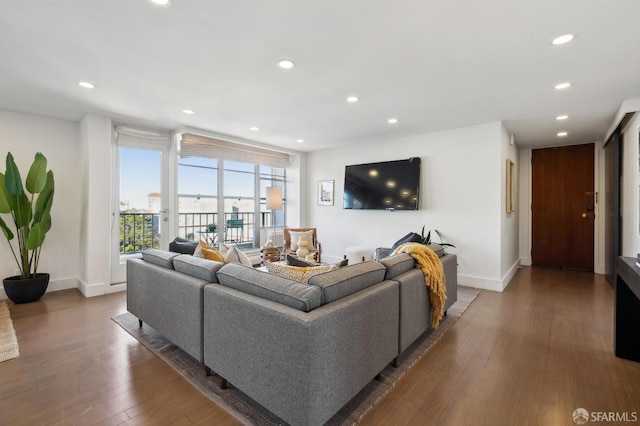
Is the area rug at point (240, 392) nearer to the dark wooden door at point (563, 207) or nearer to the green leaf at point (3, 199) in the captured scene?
the green leaf at point (3, 199)

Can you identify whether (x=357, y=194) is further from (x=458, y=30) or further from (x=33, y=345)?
(x=33, y=345)

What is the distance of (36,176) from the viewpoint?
3607mm

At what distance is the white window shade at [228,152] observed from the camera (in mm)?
4730

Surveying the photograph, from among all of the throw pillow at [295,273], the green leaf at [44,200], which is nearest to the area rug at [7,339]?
the green leaf at [44,200]

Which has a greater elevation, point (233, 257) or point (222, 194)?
point (222, 194)

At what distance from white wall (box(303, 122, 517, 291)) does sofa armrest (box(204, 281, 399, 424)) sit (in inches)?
118

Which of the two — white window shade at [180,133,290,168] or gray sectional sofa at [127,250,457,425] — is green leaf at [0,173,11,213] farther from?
gray sectional sofa at [127,250,457,425]

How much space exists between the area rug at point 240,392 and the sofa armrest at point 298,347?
14 centimetres

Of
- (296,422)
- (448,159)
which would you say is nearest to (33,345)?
(296,422)

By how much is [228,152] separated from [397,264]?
402 cm

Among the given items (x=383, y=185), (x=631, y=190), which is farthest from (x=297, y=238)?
(x=631, y=190)

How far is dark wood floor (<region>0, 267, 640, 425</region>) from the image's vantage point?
5.55 feet

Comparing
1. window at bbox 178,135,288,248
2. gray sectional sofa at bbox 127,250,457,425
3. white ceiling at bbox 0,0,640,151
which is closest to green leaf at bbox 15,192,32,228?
white ceiling at bbox 0,0,640,151

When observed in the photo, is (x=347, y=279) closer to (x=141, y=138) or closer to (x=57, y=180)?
(x=141, y=138)
